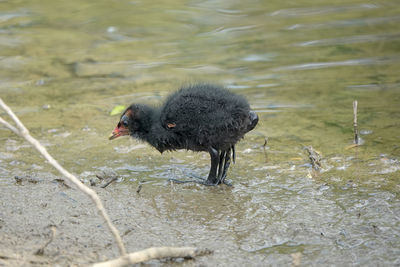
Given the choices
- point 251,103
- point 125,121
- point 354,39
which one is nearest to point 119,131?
point 125,121

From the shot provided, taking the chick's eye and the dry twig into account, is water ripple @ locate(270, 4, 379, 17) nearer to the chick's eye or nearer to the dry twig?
the chick's eye

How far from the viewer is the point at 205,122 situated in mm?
4906

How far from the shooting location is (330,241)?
3.82 metres

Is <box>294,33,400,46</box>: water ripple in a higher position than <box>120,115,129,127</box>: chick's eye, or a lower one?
higher

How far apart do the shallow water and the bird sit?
1.19ft

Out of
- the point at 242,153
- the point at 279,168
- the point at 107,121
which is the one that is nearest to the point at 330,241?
the point at 279,168

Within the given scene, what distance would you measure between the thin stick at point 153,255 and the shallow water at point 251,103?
26 cm

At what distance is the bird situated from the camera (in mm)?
4891

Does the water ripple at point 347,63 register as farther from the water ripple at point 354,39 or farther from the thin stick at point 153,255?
the thin stick at point 153,255

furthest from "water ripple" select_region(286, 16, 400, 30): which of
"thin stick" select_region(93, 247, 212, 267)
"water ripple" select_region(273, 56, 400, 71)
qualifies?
"thin stick" select_region(93, 247, 212, 267)

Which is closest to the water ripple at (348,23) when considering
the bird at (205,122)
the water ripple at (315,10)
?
the water ripple at (315,10)

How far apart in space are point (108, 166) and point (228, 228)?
1.90 metres

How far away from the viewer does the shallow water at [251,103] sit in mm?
4094

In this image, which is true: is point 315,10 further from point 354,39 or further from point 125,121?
point 125,121
